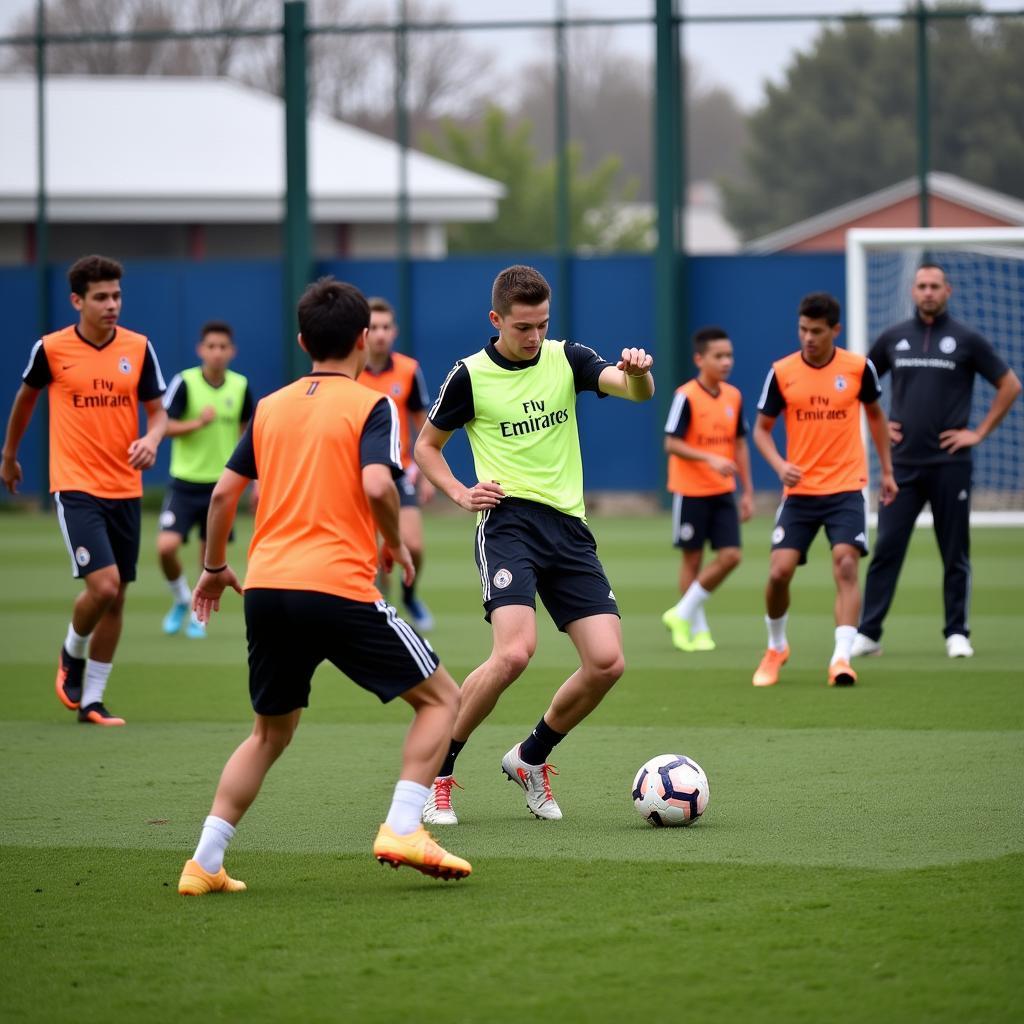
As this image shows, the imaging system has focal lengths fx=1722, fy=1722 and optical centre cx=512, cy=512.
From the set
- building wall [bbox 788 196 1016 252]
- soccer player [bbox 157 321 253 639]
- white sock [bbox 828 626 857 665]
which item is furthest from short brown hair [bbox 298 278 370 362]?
building wall [bbox 788 196 1016 252]

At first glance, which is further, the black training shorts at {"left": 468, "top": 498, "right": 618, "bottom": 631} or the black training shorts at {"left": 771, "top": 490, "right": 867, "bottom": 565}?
the black training shorts at {"left": 771, "top": 490, "right": 867, "bottom": 565}

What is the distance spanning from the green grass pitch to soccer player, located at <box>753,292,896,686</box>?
42 cm

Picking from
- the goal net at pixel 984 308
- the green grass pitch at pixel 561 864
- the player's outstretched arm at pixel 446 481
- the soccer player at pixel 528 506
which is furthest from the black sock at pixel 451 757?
the goal net at pixel 984 308

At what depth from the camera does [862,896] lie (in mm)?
5133

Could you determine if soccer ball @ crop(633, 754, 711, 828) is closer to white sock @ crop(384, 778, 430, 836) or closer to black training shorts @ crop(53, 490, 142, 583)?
white sock @ crop(384, 778, 430, 836)

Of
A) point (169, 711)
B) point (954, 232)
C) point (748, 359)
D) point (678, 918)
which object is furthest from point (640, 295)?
point (678, 918)

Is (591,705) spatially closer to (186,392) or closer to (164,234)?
(186,392)

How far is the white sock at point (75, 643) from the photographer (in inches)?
348

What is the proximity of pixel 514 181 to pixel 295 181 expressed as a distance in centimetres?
1751

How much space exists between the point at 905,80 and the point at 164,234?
1368cm

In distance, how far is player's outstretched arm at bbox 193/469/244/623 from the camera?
5.31 metres

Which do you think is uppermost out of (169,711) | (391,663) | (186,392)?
(186,392)

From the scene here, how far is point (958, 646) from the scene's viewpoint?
1055 centimetres

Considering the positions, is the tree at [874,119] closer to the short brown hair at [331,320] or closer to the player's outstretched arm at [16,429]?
the player's outstretched arm at [16,429]
